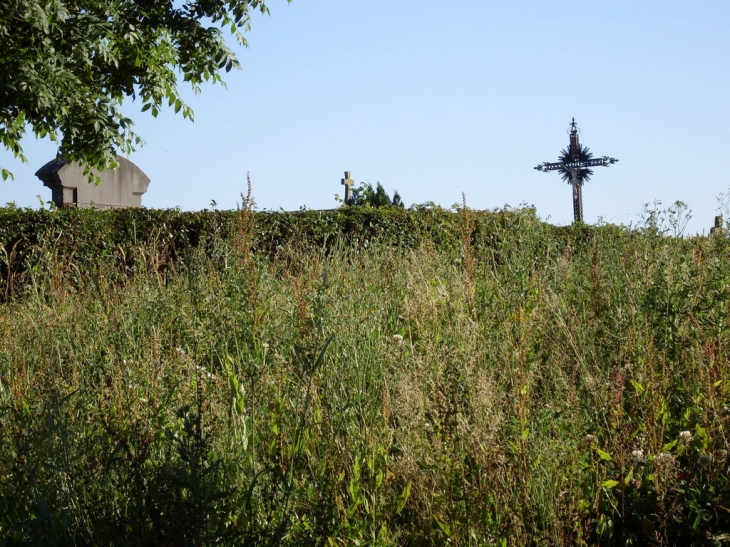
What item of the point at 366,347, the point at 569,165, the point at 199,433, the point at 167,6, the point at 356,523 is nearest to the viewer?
the point at 199,433

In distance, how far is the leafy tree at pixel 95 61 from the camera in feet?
29.8

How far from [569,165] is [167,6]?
23.6 m

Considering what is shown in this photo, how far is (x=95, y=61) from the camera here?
11.4m

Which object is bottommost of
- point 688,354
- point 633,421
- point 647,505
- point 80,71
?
point 647,505

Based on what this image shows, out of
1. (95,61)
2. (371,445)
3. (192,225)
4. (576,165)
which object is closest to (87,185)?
(95,61)

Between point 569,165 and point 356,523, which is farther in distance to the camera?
point 569,165

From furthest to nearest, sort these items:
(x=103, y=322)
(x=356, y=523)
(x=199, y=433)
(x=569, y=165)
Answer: (x=569, y=165), (x=103, y=322), (x=356, y=523), (x=199, y=433)

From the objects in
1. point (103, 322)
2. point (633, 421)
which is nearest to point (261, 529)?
point (633, 421)

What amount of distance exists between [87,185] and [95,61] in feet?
20.2

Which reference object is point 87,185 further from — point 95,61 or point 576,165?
point 576,165

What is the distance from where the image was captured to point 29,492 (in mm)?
2629

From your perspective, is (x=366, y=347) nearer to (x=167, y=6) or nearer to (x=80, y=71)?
(x=167, y=6)

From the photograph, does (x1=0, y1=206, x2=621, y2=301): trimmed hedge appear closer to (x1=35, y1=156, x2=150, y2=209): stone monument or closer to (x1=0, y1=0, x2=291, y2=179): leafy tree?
(x1=0, y1=0, x2=291, y2=179): leafy tree

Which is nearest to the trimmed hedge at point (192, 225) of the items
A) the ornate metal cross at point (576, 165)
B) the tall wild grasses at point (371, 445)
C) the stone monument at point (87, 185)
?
the tall wild grasses at point (371, 445)
